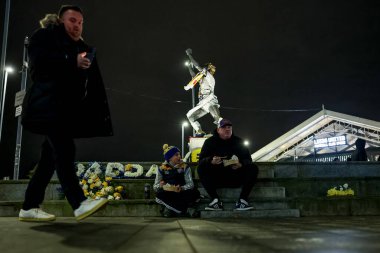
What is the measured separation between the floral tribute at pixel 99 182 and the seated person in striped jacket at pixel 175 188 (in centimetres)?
131

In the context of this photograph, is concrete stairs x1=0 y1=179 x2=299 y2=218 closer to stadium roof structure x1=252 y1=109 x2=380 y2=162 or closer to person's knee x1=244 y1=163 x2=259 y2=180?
person's knee x1=244 y1=163 x2=259 y2=180

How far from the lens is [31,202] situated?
12.0ft

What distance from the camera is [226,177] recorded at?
636 centimetres

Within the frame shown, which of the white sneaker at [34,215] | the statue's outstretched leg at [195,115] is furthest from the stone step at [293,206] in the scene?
the statue's outstretched leg at [195,115]

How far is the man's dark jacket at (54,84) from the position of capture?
3.26m

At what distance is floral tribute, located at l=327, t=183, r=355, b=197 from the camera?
6738 millimetres

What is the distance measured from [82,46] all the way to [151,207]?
3.64 metres

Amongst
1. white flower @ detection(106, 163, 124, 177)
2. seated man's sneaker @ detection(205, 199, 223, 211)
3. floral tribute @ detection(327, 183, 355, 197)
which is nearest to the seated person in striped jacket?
seated man's sneaker @ detection(205, 199, 223, 211)

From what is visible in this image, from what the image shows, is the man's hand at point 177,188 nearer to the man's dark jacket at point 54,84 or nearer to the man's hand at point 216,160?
the man's hand at point 216,160

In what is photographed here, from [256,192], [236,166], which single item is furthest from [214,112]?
[236,166]

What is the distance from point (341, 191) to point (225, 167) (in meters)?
2.56

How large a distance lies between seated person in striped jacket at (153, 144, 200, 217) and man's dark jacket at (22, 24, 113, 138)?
Result: 265 centimetres

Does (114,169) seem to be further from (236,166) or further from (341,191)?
(341,191)

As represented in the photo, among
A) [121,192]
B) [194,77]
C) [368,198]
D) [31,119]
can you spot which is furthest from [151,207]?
[194,77]
